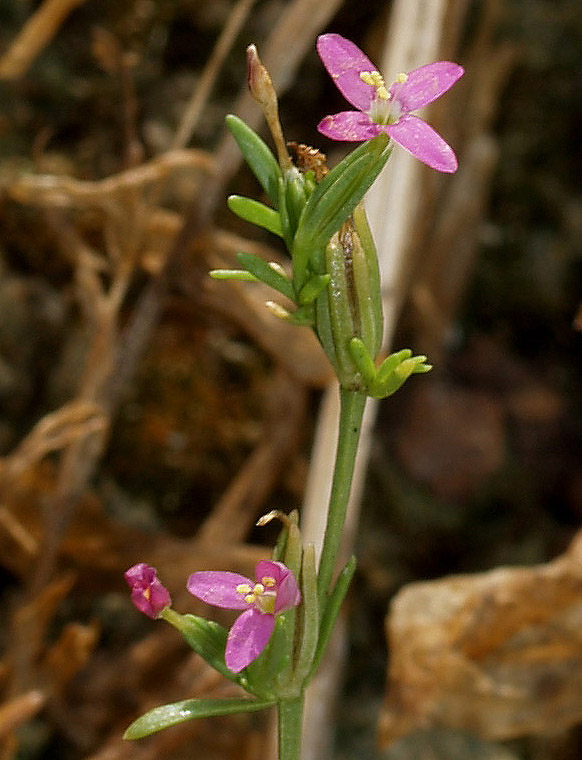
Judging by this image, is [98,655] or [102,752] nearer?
[102,752]

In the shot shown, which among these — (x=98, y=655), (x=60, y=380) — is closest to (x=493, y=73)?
(x=60, y=380)

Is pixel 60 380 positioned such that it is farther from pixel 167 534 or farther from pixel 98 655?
pixel 98 655

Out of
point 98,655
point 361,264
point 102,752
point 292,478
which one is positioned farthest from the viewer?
point 292,478

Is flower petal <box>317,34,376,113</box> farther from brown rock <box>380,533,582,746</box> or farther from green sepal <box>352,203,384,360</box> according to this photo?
brown rock <box>380,533,582,746</box>


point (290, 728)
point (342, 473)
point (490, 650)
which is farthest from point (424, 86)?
point (490, 650)

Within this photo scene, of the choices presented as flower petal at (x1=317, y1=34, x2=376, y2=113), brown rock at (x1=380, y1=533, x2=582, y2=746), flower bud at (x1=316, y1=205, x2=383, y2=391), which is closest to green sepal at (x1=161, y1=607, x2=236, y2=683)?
flower bud at (x1=316, y1=205, x2=383, y2=391)

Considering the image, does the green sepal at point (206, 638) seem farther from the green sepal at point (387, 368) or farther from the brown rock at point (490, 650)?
the brown rock at point (490, 650)

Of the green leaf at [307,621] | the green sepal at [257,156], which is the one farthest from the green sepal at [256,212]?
the green leaf at [307,621]
